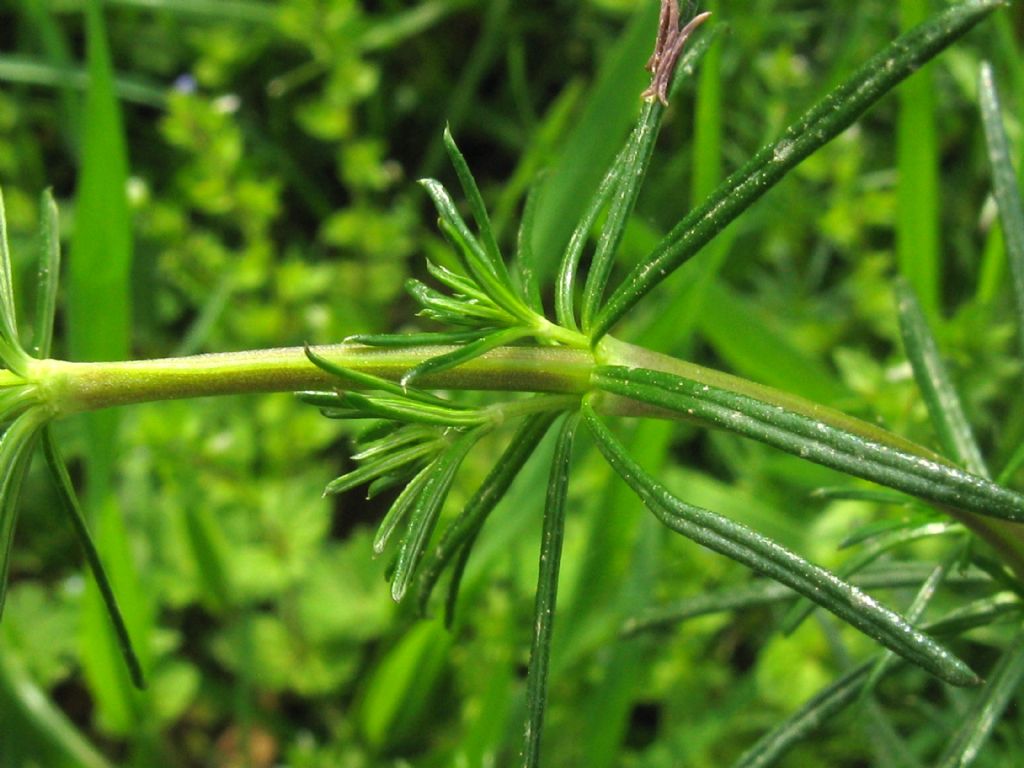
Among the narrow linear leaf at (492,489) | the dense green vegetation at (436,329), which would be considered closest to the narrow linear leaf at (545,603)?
the narrow linear leaf at (492,489)

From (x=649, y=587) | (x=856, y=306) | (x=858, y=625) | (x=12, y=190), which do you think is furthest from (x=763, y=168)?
(x=12, y=190)

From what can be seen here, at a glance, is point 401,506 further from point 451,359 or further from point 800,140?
point 800,140

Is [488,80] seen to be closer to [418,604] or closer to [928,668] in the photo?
[418,604]

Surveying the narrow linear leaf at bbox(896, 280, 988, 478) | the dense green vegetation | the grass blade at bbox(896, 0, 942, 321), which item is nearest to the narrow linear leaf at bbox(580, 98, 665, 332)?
the narrow linear leaf at bbox(896, 280, 988, 478)

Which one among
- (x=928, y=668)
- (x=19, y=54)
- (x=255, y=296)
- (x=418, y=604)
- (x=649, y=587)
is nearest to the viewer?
(x=928, y=668)

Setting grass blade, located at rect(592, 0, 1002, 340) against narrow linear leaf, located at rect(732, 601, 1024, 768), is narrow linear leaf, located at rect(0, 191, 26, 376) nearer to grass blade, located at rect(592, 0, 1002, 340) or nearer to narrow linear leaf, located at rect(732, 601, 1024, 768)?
grass blade, located at rect(592, 0, 1002, 340)

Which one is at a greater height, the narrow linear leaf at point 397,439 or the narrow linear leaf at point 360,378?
the narrow linear leaf at point 360,378

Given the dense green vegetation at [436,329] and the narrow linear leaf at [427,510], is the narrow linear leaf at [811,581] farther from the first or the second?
the dense green vegetation at [436,329]
